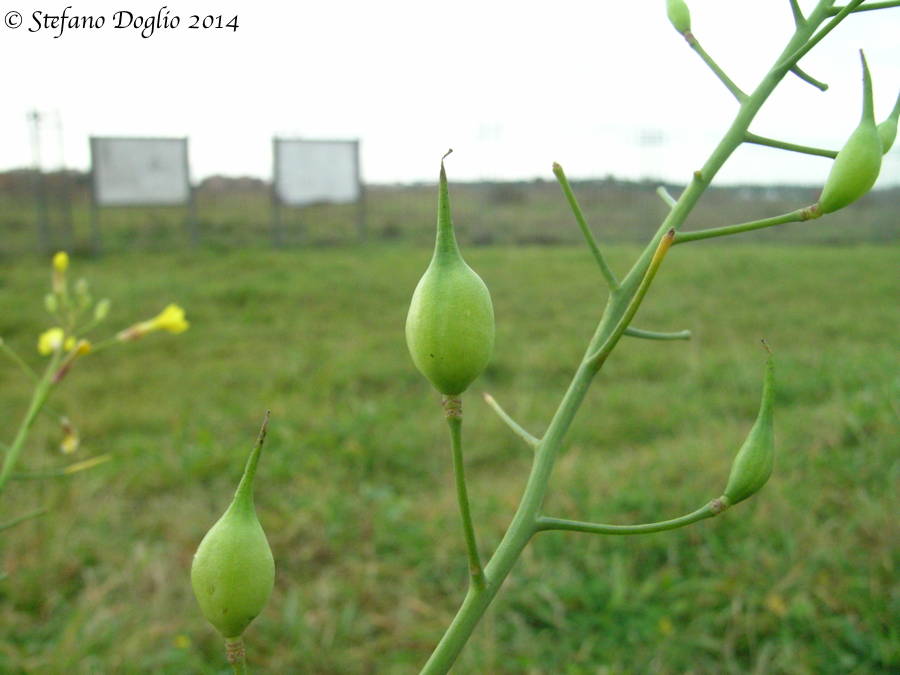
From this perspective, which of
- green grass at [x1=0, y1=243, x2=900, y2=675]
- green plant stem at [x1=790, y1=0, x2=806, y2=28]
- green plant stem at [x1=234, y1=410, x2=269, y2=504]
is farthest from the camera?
green grass at [x1=0, y1=243, x2=900, y2=675]

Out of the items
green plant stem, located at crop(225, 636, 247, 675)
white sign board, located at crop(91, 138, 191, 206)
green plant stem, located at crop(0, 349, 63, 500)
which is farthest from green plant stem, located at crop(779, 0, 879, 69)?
white sign board, located at crop(91, 138, 191, 206)

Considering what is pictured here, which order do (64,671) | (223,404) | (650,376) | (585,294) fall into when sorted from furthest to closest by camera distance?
(585,294) → (650,376) → (223,404) → (64,671)

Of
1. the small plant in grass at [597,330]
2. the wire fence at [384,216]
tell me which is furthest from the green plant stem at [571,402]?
the wire fence at [384,216]

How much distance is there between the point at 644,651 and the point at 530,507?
148 centimetres

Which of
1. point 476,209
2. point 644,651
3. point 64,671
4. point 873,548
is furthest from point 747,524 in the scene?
point 476,209

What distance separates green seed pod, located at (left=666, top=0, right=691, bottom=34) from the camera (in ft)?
1.56

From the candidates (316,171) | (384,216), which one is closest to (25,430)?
(316,171)

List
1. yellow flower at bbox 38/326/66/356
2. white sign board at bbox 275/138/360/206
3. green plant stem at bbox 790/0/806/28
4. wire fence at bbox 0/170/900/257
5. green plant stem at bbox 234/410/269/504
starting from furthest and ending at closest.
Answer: white sign board at bbox 275/138/360/206 → wire fence at bbox 0/170/900/257 → yellow flower at bbox 38/326/66/356 → green plant stem at bbox 790/0/806/28 → green plant stem at bbox 234/410/269/504

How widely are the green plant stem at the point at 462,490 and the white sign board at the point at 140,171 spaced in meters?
7.19

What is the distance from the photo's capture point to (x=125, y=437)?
2.89 m

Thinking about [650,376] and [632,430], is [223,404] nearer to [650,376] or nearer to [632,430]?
[632,430]

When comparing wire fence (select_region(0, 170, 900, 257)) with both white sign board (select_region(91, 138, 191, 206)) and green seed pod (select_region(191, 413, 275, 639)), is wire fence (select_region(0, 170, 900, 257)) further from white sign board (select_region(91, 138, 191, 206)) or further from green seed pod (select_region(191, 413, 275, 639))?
green seed pod (select_region(191, 413, 275, 639))

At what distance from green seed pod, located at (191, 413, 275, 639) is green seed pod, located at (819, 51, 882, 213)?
271 mm

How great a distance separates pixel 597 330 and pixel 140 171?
24.3ft
